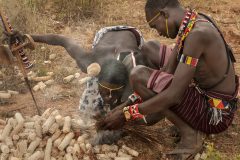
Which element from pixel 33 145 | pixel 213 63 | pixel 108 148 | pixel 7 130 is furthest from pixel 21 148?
pixel 213 63

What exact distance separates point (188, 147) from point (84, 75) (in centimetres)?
194

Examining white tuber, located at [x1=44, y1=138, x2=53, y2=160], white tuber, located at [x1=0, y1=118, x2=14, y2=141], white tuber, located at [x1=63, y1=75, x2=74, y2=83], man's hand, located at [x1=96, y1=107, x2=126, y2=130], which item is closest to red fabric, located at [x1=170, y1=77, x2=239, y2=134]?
man's hand, located at [x1=96, y1=107, x2=126, y2=130]

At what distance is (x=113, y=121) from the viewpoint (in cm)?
390

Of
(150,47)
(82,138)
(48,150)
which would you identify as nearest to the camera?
(48,150)

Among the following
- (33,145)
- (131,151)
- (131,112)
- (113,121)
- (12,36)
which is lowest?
(131,151)

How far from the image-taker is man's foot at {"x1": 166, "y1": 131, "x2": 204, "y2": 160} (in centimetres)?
404

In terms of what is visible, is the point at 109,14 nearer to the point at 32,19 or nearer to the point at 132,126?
the point at 32,19

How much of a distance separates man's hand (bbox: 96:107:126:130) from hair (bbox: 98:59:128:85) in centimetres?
26

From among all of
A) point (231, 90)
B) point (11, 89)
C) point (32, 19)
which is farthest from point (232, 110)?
point (32, 19)

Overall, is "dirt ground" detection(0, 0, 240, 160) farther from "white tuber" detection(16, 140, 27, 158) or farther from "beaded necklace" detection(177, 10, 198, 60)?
"beaded necklace" detection(177, 10, 198, 60)

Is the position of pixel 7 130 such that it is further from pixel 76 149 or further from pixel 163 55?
pixel 163 55

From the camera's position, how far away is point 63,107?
498cm

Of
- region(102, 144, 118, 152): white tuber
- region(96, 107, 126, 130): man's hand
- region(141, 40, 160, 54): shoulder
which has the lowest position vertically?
region(102, 144, 118, 152): white tuber

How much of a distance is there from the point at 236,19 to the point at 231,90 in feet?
11.7
